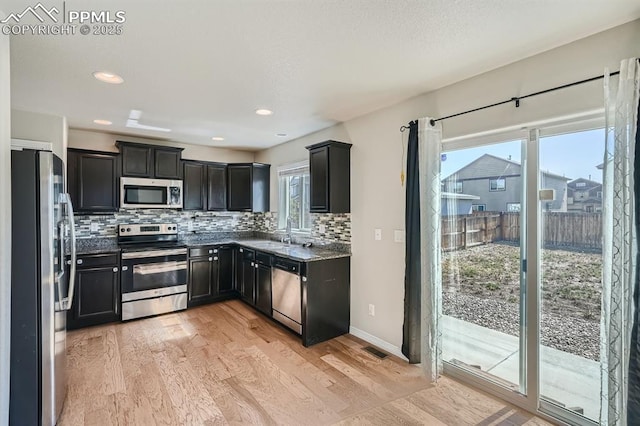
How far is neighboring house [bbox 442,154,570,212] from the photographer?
2.11m

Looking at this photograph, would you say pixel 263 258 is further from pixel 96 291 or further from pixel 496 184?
pixel 496 184

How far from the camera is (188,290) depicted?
4410mm

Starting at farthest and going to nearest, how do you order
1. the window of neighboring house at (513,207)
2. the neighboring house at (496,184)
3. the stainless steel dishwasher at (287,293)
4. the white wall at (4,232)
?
1. the stainless steel dishwasher at (287,293)
2. the window of neighboring house at (513,207)
3. the neighboring house at (496,184)
4. the white wall at (4,232)

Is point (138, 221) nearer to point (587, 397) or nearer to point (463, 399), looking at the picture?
point (463, 399)

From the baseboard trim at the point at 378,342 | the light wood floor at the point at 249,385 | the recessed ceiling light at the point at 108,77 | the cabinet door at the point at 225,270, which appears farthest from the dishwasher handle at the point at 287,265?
the recessed ceiling light at the point at 108,77

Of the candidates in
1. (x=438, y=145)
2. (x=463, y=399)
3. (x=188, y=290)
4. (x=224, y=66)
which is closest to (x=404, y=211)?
(x=438, y=145)

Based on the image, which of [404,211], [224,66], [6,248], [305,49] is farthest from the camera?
[404,211]

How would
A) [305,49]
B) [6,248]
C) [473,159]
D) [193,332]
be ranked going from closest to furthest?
[6,248] < [305,49] < [473,159] < [193,332]

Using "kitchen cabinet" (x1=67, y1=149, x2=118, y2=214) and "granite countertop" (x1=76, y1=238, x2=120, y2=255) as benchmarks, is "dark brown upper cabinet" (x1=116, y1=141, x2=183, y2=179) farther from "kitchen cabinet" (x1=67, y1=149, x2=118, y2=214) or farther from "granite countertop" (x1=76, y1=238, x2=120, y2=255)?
"granite countertop" (x1=76, y1=238, x2=120, y2=255)

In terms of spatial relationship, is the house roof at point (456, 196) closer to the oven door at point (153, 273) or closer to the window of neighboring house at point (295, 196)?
the window of neighboring house at point (295, 196)

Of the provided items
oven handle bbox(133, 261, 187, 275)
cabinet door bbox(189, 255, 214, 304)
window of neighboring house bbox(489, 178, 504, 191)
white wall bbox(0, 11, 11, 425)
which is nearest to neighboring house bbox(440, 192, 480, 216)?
window of neighboring house bbox(489, 178, 504, 191)

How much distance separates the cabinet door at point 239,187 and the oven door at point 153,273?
3.73 ft

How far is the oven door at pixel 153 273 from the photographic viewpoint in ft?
12.9

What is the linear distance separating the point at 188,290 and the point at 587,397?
14.2 ft
